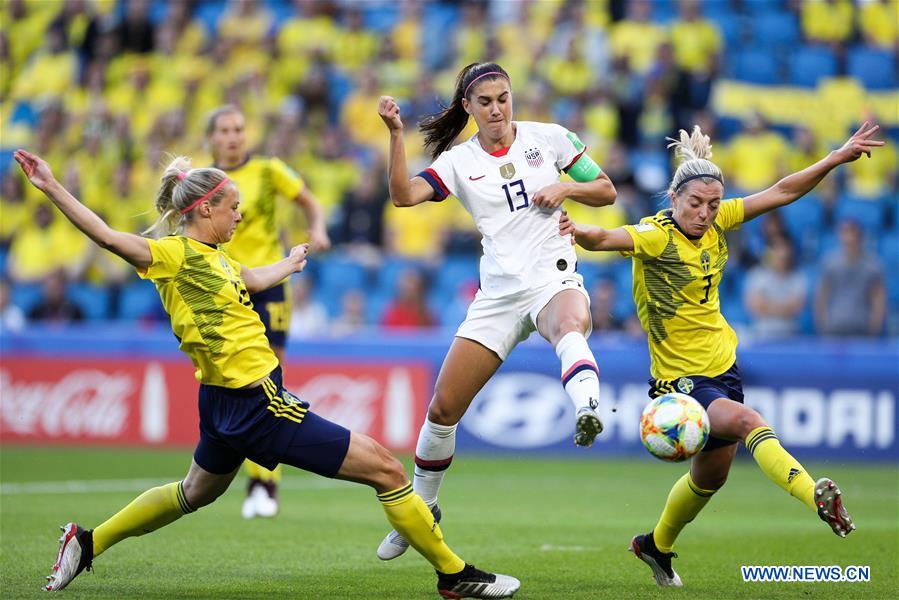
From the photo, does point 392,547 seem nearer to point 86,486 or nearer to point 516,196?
point 516,196

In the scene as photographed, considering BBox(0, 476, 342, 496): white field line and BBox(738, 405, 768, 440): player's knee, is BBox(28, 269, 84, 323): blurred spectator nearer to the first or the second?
BBox(0, 476, 342, 496): white field line

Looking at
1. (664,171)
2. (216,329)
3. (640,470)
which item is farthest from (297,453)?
(664,171)

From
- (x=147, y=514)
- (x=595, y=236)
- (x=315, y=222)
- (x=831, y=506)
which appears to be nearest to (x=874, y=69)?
(x=315, y=222)

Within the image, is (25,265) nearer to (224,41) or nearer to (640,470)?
(224,41)

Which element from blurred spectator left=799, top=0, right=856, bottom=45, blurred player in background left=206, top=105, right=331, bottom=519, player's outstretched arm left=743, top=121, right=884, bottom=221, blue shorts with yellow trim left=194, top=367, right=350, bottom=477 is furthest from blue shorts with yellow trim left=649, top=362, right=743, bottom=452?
blurred spectator left=799, top=0, right=856, bottom=45

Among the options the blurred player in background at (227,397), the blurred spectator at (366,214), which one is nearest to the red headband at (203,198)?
the blurred player in background at (227,397)

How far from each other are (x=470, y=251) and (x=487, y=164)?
910cm

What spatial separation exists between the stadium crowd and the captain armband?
6998 millimetres

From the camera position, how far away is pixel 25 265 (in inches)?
704

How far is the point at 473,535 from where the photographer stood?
8992 millimetres

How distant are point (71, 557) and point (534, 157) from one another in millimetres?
3266

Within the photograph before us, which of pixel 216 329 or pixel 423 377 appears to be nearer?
pixel 216 329

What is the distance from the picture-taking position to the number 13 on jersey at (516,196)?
7.37 m

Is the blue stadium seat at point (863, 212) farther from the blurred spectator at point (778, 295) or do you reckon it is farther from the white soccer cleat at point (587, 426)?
the white soccer cleat at point (587, 426)
